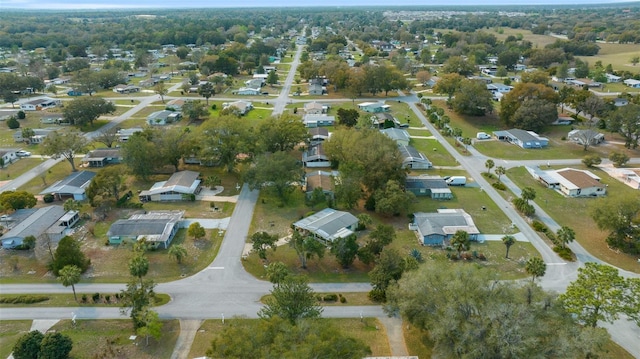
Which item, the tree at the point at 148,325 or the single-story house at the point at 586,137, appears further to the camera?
the single-story house at the point at 586,137

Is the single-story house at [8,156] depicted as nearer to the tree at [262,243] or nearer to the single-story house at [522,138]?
the tree at [262,243]

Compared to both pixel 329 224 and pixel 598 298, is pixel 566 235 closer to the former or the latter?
pixel 598 298

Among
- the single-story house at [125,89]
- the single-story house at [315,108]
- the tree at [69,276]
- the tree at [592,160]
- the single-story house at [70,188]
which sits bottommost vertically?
the single-story house at [125,89]

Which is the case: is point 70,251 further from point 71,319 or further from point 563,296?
point 563,296

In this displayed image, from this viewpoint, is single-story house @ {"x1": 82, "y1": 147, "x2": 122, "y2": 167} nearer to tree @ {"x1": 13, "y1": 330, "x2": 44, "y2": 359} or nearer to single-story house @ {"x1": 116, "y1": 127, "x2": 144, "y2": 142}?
single-story house @ {"x1": 116, "y1": 127, "x2": 144, "y2": 142}

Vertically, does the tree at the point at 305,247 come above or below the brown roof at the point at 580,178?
above

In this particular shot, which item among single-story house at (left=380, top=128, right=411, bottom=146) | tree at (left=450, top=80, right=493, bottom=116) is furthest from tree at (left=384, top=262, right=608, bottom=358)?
tree at (left=450, top=80, right=493, bottom=116)

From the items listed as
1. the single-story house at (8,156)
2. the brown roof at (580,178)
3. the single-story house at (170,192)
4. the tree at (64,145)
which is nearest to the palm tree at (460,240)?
the brown roof at (580,178)
